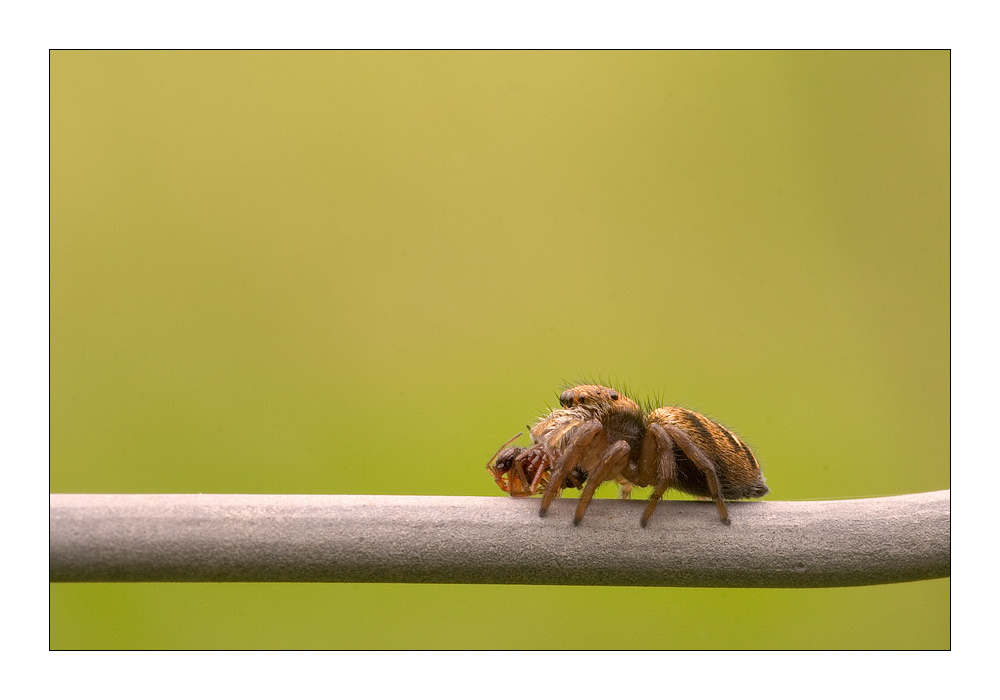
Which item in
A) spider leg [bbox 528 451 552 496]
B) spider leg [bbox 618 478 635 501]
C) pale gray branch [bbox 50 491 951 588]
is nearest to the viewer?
pale gray branch [bbox 50 491 951 588]

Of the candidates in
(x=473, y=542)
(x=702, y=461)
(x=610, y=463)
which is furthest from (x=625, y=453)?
(x=473, y=542)

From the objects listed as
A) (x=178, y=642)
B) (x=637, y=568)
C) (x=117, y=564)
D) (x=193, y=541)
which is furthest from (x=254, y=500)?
(x=178, y=642)

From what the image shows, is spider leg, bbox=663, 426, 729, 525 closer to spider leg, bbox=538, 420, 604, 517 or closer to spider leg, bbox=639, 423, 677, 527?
spider leg, bbox=639, 423, 677, 527

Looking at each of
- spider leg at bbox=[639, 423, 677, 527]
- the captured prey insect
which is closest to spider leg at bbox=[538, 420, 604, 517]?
the captured prey insect

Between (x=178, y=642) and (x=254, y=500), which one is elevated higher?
(x=254, y=500)

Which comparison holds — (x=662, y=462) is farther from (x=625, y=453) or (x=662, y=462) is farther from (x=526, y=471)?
(x=526, y=471)

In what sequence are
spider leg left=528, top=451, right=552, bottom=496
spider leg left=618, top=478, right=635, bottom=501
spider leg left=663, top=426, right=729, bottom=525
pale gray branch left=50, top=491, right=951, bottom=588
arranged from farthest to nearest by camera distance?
spider leg left=618, top=478, right=635, bottom=501 < spider leg left=528, top=451, right=552, bottom=496 < spider leg left=663, top=426, right=729, bottom=525 < pale gray branch left=50, top=491, right=951, bottom=588

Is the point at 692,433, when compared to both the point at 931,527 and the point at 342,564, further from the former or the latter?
the point at 342,564
